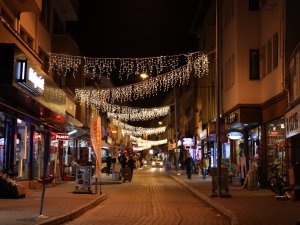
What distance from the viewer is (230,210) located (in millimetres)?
15914

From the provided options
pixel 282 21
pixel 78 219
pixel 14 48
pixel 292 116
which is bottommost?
pixel 78 219

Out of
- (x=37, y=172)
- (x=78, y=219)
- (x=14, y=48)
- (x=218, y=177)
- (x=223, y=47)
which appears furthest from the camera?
(x=223, y=47)

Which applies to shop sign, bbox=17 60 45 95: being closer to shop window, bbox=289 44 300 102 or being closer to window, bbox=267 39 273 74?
shop window, bbox=289 44 300 102

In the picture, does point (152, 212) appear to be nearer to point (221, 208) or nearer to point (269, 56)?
point (221, 208)

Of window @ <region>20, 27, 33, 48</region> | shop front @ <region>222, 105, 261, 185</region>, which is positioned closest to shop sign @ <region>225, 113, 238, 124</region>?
shop front @ <region>222, 105, 261, 185</region>

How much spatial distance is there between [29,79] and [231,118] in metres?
15.0

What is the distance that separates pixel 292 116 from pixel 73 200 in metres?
8.41

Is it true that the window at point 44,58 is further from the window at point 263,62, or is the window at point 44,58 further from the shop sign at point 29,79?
the window at point 263,62

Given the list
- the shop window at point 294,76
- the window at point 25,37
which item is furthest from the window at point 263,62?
the window at point 25,37

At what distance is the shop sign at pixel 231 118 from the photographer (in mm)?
29406

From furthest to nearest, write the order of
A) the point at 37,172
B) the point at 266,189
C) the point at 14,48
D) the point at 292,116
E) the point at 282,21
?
the point at 37,172
the point at 266,189
the point at 282,21
the point at 292,116
the point at 14,48

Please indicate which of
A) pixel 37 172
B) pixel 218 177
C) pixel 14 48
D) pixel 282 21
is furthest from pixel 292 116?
pixel 37 172

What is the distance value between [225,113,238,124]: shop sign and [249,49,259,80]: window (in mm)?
2310

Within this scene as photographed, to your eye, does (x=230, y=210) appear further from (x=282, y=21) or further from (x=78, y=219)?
(x=282, y=21)
